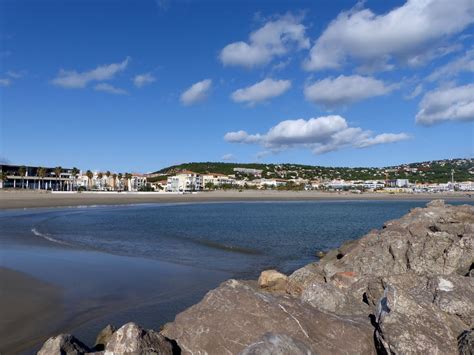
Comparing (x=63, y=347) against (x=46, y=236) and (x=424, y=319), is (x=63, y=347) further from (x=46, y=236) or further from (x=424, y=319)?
(x=46, y=236)

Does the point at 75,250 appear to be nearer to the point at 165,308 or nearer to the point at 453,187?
the point at 165,308

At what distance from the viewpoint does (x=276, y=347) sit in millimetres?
5238

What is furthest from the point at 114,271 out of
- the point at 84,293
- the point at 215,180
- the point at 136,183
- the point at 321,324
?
the point at 215,180

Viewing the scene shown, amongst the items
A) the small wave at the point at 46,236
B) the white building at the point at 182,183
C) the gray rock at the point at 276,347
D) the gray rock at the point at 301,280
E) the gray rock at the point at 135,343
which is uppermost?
the white building at the point at 182,183

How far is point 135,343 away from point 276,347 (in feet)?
6.53

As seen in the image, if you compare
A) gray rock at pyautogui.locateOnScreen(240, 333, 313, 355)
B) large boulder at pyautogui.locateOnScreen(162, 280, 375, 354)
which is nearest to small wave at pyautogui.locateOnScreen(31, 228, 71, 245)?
large boulder at pyautogui.locateOnScreen(162, 280, 375, 354)

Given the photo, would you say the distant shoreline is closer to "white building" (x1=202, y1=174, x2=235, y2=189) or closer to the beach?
the beach

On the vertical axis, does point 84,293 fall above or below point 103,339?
below

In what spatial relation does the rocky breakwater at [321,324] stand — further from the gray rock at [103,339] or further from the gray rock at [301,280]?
the gray rock at [301,280]

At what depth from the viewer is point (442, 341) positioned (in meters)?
5.69

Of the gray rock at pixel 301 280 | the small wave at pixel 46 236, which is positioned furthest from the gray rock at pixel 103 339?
the small wave at pixel 46 236

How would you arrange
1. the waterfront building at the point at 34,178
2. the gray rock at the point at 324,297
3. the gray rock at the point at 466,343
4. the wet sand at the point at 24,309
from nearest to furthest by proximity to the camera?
the gray rock at the point at 466,343
the gray rock at the point at 324,297
the wet sand at the point at 24,309
the waterfront building at the point at 34,178

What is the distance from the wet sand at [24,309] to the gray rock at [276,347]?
5375 millimetres

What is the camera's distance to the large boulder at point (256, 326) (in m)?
6.33
